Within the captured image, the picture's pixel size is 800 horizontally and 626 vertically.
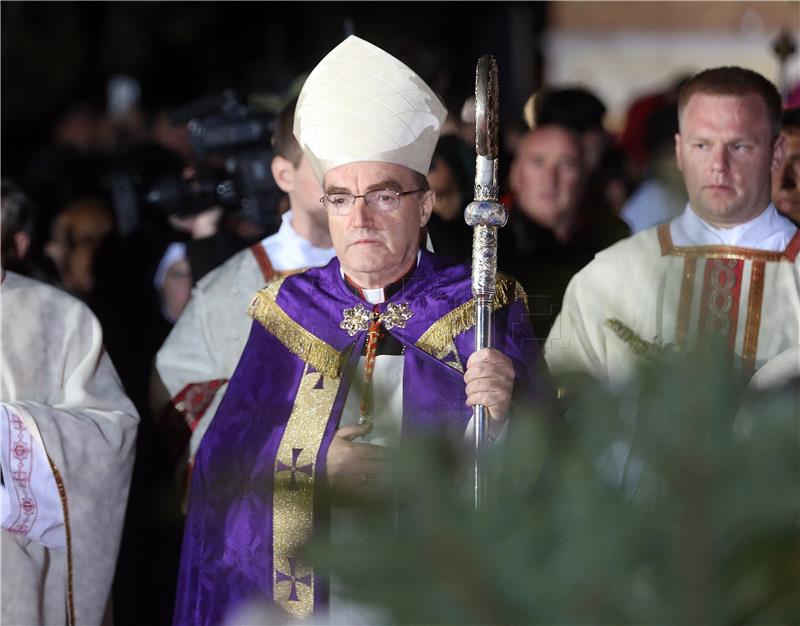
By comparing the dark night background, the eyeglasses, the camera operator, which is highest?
the dark night background

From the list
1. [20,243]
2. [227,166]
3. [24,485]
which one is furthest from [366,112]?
[227,166]

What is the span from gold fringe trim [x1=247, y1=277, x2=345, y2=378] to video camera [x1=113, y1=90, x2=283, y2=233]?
1418 millimetres

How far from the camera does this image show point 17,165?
39.3 feet

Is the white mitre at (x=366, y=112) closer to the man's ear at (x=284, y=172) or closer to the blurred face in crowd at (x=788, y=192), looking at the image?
the man's ear at (x=284, y=172)

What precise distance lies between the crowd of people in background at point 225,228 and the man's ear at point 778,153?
10.7 inches

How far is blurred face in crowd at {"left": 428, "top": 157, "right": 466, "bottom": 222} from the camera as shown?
→ 16.4ft

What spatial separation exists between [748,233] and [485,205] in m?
1.02

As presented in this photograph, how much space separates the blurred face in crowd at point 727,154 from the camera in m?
3.85

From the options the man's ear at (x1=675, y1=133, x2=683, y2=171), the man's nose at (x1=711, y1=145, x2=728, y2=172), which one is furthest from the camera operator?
the man's nose at (x1=711, y1=145, x2=728, y2=172)

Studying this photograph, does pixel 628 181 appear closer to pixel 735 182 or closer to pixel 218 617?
pixel 735 182

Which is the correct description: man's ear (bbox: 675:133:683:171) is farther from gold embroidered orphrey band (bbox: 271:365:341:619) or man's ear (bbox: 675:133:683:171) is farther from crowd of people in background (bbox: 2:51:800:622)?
gold embroidered orphrey band (bbox: 271:365:341:619)

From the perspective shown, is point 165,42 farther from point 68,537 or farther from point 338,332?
point 338,332

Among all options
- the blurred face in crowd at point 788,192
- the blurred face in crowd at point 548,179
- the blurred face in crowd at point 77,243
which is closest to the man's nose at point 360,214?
the blurred face in crowd at point 788,192

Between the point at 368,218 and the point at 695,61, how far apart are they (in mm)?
12796
